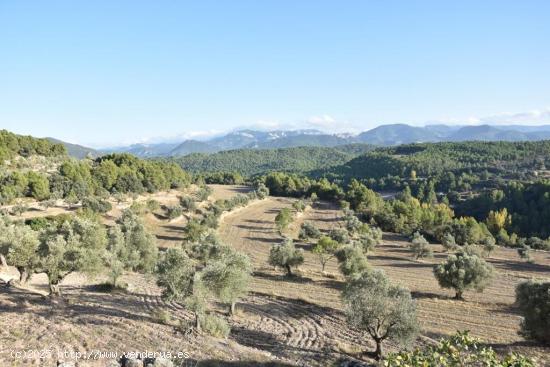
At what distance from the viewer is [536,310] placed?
102 ft

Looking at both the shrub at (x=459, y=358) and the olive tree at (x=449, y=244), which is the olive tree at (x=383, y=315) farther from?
the olive tree at (x=449, y=244)

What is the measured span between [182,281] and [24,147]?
109 metres

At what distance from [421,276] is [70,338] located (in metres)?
53.2

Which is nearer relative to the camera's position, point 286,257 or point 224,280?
point 224,280

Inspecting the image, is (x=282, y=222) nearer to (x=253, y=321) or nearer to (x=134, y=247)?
(x=134, y=247)

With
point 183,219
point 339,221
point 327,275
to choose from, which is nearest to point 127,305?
point 327,275

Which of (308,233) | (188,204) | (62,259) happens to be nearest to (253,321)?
(62,259)

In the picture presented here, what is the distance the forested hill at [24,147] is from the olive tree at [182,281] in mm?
90617

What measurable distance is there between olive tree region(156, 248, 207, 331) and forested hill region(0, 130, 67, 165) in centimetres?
A: 9062

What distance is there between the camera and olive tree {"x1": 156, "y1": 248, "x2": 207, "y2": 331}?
29469 millimetres

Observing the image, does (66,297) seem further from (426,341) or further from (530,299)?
(530,299)

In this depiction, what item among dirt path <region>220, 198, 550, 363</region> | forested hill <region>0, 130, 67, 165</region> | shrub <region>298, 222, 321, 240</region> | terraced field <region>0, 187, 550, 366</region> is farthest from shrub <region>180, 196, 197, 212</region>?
terraced field <region>0, 187, 550, 366</region>

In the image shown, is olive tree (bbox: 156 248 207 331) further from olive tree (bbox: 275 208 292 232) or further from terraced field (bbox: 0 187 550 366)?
olive tree (bbox: 275 208 292 232)

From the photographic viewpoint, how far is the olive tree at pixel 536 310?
30.7 metres
